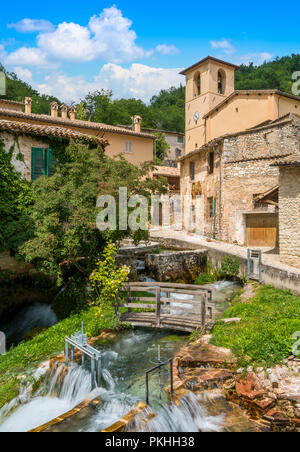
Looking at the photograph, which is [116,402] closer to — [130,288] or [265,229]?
[130,288]

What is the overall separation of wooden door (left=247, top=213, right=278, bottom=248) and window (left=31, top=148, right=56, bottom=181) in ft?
44.5

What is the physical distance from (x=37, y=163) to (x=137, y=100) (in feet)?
137

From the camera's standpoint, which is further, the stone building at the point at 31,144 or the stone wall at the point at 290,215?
the stone wall at the point at 290,215

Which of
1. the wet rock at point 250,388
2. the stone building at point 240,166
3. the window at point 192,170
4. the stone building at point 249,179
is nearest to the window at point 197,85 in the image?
Answer: the stone building at point 240,166

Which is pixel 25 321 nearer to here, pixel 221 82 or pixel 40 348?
pixel 40 348

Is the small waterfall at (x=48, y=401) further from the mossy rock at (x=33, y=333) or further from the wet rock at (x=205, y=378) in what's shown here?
the mossy rock at (x=33, y=333)

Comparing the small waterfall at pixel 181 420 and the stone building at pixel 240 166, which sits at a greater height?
the stone building at pixel 240 166

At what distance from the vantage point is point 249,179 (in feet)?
72.1

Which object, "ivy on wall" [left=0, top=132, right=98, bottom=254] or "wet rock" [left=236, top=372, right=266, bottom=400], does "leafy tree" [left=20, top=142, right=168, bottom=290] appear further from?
"wet rock" [left=236, top=372, right=266, bottom=400]

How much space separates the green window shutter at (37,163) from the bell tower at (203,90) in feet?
69.0

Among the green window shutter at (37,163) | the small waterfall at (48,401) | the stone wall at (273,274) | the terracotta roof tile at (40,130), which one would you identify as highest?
the terracotta roof tile at (40,130)

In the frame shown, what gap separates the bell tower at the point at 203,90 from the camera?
109 feet

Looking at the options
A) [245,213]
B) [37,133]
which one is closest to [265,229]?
[245,213]

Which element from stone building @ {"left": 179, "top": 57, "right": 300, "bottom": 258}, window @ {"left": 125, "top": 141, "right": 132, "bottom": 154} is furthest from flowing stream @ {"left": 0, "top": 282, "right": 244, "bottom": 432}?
window @ {"left": 125, "top": 141, "right": 132, "bottom": 154}
